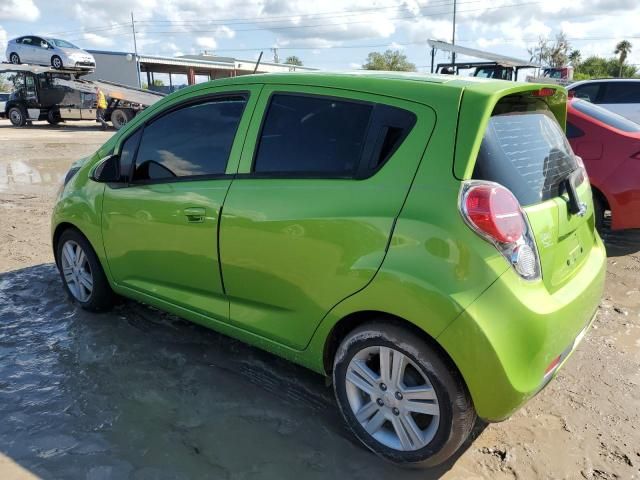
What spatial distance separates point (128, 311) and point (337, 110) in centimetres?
252

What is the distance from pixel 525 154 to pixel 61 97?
2584cm

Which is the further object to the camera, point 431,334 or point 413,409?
point 413,409

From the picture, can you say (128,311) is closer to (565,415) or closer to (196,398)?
(196,398)

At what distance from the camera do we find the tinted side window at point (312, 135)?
254 cm

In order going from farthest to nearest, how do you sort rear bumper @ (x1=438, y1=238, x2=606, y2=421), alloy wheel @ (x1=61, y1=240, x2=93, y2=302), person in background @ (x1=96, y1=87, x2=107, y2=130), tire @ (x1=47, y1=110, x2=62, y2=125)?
tire @ (x1=47, y1=110, x2=62, y2=125) < person in background @ (x1=96, y1=87, x2=107, y2=130) < alloy wheel @ (x1=61, y1=240, x2=93, y2=302) < rear bumper @ (x1=438, y1=238, x2=606, y2=421)

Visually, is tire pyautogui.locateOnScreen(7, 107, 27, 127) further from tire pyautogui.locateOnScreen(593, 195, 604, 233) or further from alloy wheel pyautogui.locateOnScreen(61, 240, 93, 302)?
tire pyautogui.locateOnScreen(593, 195, 604, 233)

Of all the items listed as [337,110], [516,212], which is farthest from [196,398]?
[516,212]

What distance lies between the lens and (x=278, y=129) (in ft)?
9.29

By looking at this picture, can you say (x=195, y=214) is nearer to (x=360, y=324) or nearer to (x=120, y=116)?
(x=360, y=324)

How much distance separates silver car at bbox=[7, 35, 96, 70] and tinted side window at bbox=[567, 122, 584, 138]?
23.5 m

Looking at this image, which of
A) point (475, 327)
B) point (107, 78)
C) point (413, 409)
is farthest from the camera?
point (107, 78)

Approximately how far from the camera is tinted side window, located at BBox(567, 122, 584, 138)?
548 centimetres

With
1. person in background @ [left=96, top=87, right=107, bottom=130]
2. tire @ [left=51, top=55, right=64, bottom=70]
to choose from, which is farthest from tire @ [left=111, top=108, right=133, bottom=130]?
tire @ [left=51, top=55, right=64, bottom=70]

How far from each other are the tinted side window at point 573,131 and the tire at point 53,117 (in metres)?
24.2
